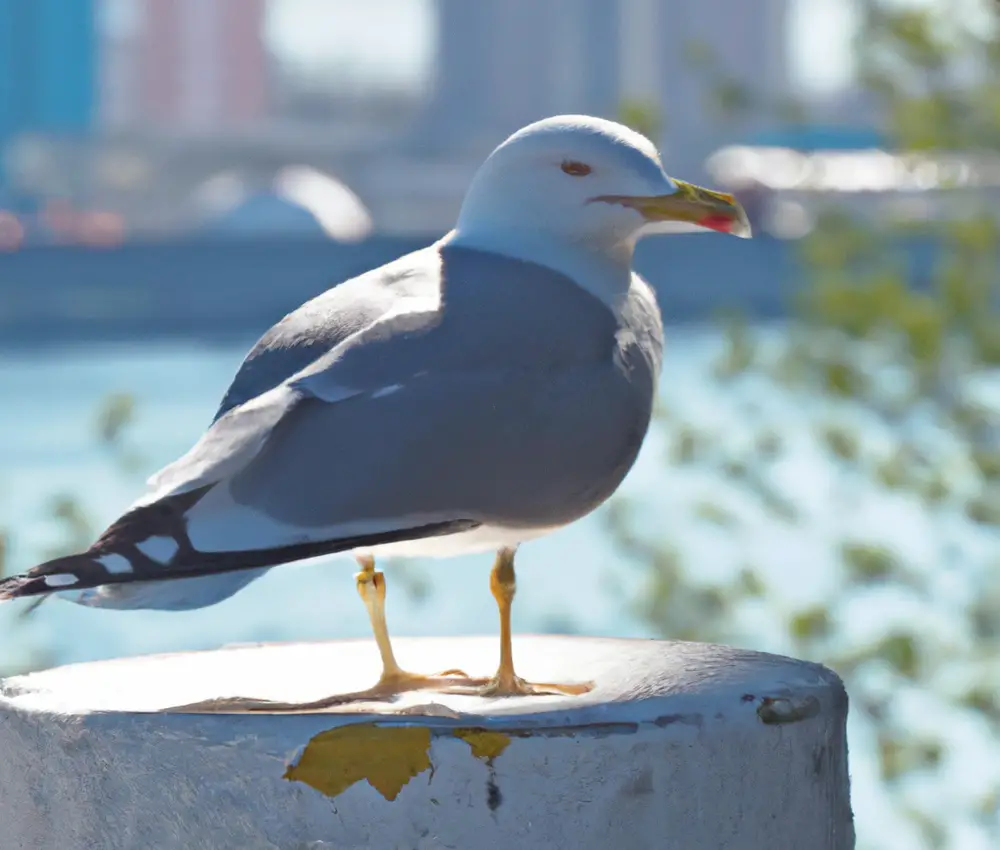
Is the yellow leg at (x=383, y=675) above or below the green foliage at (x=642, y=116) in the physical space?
below

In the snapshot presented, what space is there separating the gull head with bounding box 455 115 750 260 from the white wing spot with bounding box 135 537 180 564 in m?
0.50

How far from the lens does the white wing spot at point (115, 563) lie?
57.1 inches

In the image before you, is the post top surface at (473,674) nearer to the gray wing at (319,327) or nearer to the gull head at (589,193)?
the gray wing at (319,327)

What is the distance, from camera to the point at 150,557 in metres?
1.46

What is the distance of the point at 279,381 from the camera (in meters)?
1.64

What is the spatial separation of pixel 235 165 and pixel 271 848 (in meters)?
39.7

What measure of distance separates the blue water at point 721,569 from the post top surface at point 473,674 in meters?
0.25

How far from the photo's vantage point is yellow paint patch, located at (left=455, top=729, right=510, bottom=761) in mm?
1480

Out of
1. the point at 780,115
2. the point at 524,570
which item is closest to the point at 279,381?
the point at 780,115

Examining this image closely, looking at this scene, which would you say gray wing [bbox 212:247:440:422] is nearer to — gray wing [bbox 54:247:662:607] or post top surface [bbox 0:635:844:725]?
gray wing [bbox 54:247:662:607]

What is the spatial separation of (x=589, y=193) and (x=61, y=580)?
2.11 ft

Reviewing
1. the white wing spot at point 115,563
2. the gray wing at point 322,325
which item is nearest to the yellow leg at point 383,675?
the gray wing at point 322,325

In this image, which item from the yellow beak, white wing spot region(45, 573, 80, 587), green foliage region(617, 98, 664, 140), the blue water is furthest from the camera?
the blue water

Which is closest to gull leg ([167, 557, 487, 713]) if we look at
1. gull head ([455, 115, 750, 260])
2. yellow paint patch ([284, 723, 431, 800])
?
yellow paint patch ([284, 723, 431, 800])
